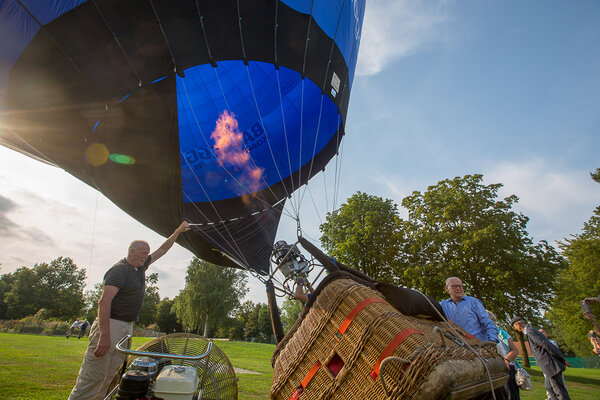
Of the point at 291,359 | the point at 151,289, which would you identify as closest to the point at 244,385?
the point at 291,359

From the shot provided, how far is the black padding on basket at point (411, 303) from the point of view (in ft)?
4.60

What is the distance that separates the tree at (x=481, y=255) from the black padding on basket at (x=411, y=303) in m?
12.1

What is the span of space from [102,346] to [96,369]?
0.23 m

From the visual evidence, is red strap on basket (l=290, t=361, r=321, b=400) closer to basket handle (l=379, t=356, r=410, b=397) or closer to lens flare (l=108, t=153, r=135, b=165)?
basket handle (l=379, t=356, r=410, b=397)

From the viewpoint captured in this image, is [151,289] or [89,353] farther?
[151,289]

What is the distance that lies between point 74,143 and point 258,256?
168 inches

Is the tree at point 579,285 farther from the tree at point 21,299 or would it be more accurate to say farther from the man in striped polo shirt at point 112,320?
the tree at point 21,299

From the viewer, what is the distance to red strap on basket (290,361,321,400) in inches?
55.4

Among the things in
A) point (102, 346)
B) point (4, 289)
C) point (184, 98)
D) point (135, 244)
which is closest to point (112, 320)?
point (102, 346)

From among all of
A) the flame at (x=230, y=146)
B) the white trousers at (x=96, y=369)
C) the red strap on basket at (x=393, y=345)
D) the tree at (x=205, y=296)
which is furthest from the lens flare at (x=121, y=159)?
the tree at (x=205, y=296)

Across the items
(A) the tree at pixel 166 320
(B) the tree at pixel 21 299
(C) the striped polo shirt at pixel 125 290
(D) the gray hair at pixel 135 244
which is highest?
(B) the tree at pixel 21 299

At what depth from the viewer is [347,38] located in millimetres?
5984

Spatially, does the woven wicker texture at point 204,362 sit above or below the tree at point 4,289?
below

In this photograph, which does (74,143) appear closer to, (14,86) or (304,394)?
(14,86)
